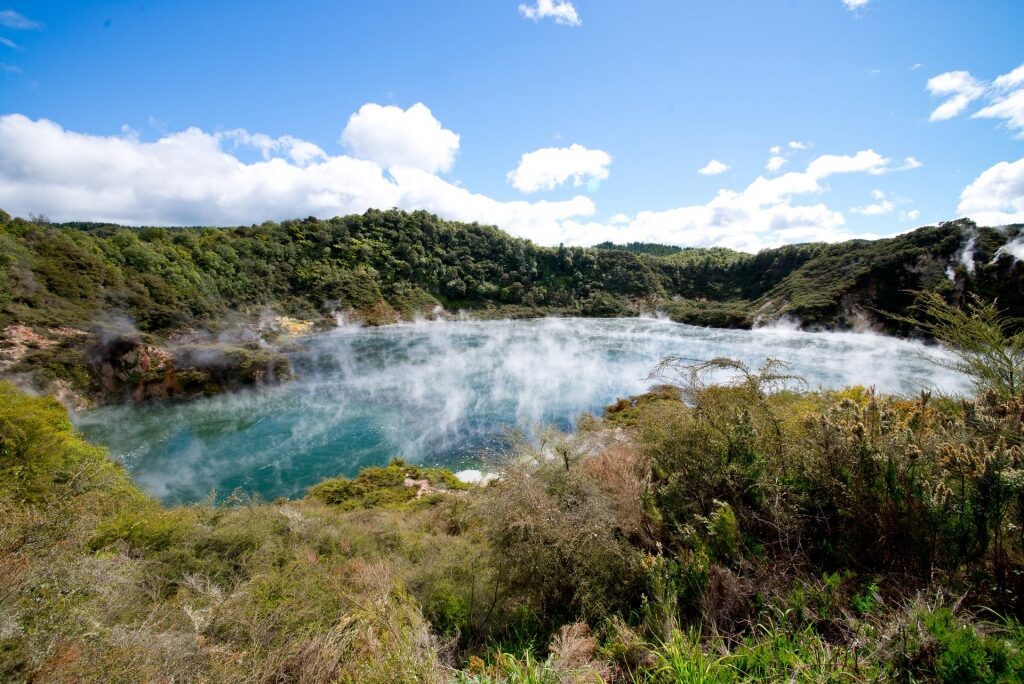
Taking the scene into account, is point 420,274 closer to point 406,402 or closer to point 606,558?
point 406,402

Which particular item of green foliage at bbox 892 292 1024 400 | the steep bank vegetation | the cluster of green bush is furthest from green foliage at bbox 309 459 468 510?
the cluster of green bush

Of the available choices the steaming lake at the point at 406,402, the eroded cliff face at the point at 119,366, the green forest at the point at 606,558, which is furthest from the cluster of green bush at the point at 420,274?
the green forest at the point at 606,558

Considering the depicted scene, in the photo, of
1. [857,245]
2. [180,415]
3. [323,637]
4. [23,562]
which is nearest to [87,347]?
[180,415]

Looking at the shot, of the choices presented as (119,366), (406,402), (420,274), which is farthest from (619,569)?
(420,274)

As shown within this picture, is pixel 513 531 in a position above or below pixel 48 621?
below

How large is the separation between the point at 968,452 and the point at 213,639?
7814 mm

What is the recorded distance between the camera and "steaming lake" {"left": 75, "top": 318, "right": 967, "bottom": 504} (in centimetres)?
1953

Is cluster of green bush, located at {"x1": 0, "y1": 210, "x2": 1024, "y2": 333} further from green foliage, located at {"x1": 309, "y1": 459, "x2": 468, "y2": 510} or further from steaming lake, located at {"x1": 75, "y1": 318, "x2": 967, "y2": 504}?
green foliage, located at {"x1": 309, "y1": 459, "x2": 468, "y2": 510}

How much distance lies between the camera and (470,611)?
6445 millimetres

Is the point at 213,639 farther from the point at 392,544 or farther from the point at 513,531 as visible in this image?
the point at 392,544

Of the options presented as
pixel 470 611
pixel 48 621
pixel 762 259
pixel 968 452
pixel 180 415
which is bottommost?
pixel 180 415

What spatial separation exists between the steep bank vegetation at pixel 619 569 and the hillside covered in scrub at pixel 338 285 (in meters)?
21.9

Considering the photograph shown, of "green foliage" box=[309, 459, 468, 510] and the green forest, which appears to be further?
"green foliage" box=[309, 459, 468, 510]

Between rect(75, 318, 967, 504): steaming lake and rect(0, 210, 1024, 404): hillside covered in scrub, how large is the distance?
422cm
